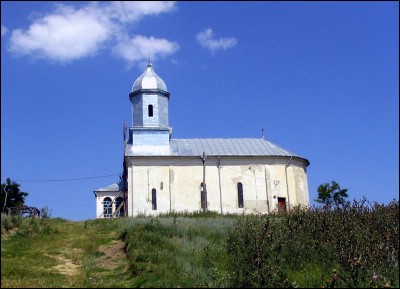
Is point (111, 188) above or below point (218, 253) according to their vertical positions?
above

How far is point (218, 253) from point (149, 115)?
22274 mm

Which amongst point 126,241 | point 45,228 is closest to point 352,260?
point 126,241

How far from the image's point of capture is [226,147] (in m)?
37.6

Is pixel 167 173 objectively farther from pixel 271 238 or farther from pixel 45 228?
pixel 271 238

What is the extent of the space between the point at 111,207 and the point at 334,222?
22.0 metres

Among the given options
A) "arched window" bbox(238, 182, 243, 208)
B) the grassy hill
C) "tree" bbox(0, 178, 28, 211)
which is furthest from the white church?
the grassy hill

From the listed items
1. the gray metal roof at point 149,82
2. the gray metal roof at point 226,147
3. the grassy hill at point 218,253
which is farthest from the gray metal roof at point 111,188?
the grassy hill at point 218,253

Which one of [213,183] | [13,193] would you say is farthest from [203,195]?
[13,193]

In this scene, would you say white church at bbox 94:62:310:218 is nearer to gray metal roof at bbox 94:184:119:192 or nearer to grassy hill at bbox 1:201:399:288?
gray metal roof at bbox 94:184:119:192

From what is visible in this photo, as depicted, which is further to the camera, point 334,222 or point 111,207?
point 111,207

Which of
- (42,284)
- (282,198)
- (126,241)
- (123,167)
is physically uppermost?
(123,167)

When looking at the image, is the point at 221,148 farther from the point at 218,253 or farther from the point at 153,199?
the point at 218,253

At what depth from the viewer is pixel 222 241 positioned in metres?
18.7

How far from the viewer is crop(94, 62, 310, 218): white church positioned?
116 ft
